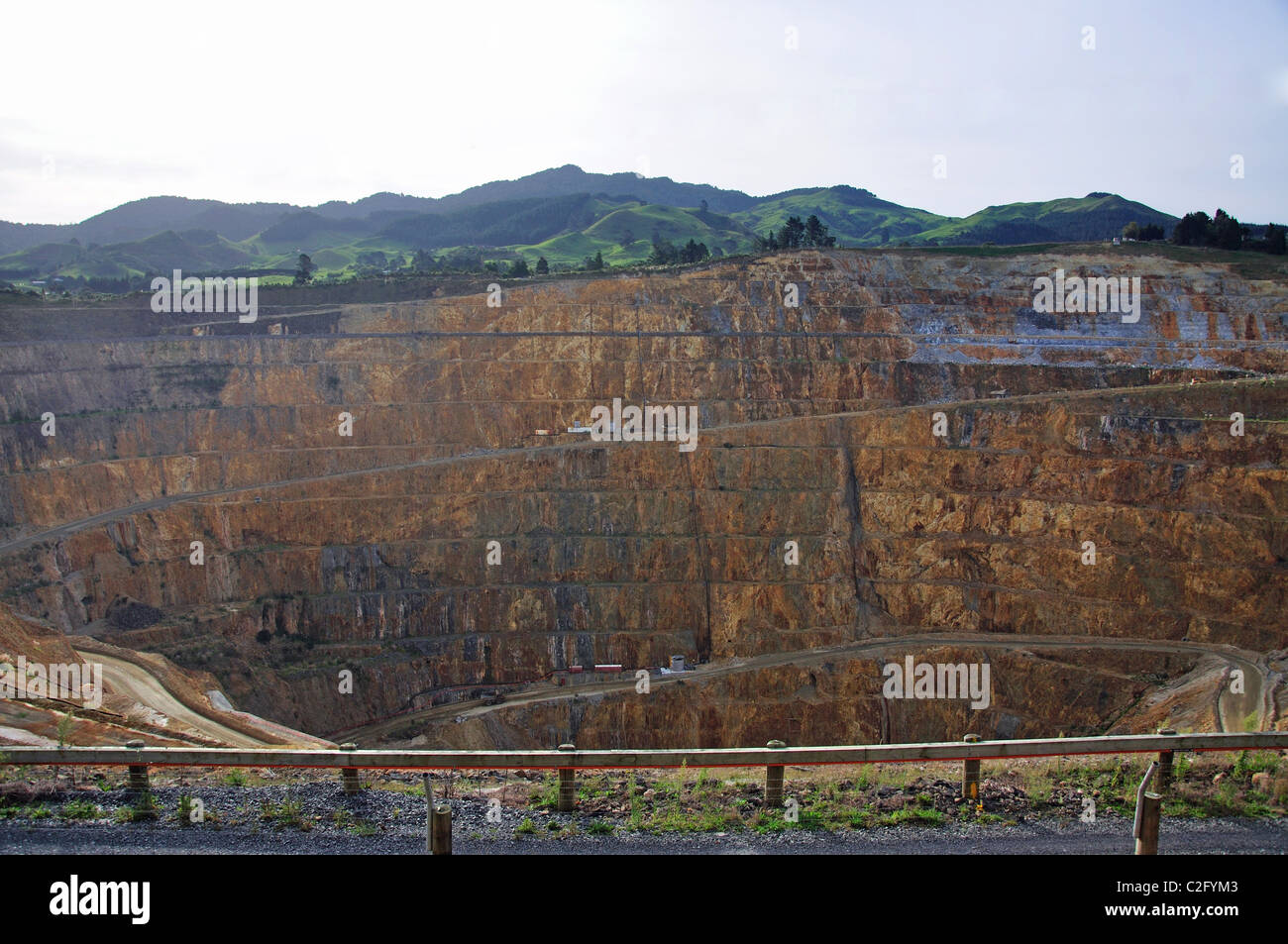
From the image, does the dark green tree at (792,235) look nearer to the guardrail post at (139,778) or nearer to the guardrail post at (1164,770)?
the guardrail post at (1164,770)

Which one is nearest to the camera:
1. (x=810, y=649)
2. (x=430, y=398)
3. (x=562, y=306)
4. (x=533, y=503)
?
(x=810, y=649)

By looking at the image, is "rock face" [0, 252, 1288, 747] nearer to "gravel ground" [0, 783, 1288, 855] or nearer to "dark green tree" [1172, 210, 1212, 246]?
"dark green tree" [1172, 210, 1212, 246]

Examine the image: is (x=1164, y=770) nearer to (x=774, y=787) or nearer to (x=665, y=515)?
(x=774, y=787)

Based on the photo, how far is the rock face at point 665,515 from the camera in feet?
188

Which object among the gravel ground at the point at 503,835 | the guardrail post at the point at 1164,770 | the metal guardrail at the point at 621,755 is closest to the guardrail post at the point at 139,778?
the metal guardrail at the point at 621,755

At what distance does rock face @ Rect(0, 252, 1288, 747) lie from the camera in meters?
57.3

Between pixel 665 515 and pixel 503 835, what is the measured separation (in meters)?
52.0

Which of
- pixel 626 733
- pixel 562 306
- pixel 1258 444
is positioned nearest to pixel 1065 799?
pixel 626 733

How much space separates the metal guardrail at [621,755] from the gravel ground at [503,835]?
2.14ft

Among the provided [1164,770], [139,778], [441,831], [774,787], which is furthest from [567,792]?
[1164,770]

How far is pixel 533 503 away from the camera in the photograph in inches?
2640
